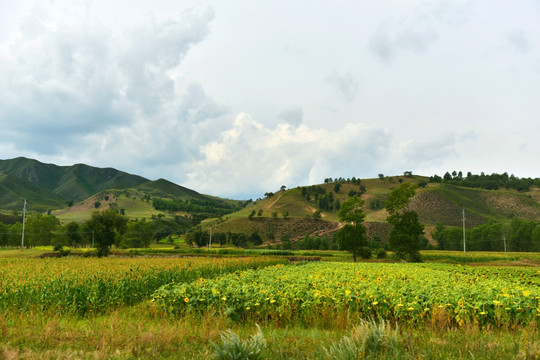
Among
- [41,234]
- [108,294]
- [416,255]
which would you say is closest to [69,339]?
[108,294]

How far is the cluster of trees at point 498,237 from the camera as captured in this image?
10744cm

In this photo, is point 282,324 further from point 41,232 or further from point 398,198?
point 41,232

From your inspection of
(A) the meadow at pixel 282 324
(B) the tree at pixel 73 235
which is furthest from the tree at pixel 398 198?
(B) the tree at pixel 73 235

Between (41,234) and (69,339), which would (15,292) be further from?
(41,234)

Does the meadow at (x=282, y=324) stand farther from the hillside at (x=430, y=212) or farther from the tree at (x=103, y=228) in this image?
the hillside at (x=430, y=212)

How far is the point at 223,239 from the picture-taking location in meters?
137

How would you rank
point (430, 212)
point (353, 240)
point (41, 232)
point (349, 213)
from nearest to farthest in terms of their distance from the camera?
point (353, 240) < point (349, 213) < point (41, 232) < point (430, 212)

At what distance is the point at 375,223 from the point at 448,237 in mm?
31691

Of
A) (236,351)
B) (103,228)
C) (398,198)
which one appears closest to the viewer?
(236,351)

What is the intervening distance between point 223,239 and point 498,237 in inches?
4034

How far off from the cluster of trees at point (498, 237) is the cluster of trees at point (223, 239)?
7452 centimetres

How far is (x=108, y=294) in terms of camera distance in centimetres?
1390

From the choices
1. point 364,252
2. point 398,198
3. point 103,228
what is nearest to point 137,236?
point 103,228

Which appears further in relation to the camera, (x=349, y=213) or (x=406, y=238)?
(x=349, y=213)
